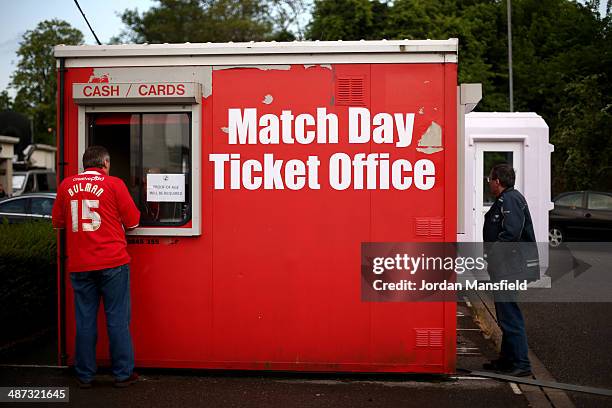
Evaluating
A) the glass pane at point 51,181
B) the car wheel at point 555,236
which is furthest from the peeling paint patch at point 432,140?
the glass pane at point 51,181

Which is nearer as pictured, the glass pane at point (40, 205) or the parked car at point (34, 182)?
the glass pane at point (40, 205)

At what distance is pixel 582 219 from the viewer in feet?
62.5

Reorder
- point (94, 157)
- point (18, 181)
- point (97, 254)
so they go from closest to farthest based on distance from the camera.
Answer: point (97, 254), point (94, 157), point (18, 181)

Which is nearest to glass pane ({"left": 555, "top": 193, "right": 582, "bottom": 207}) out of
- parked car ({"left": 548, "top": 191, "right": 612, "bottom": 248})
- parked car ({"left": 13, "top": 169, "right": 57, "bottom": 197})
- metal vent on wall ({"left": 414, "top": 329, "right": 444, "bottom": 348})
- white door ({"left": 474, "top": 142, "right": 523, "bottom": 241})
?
parked car ({"left": 548, "top": 191, "right": 612, "bottom": 248})

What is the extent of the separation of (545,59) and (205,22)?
20115 millimetres

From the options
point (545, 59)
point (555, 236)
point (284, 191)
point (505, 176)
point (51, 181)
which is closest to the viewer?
point (284, 191)

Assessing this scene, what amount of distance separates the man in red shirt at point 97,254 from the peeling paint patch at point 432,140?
7.65 ft

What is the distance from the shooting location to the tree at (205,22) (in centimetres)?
4334

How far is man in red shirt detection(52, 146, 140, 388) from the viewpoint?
5684 mm

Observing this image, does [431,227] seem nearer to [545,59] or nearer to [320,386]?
[320,386]

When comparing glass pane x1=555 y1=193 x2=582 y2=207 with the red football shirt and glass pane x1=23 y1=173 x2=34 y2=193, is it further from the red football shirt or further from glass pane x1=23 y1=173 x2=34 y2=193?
glass pane x1=23 y1=173 x2=34 y2=193

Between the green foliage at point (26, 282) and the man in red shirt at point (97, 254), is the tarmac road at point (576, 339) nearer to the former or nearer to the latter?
the man in red shirt at point (97, 254)

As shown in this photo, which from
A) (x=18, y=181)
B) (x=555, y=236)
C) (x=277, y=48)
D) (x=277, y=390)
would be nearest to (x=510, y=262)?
(x=277, y=390)

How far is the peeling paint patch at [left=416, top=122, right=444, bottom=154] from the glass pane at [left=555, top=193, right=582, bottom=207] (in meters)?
14.7
